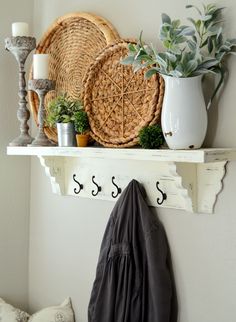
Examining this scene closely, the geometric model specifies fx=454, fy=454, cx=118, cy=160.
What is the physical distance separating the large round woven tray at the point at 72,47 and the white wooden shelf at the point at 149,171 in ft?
0.50

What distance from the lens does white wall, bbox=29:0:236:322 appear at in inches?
49.5

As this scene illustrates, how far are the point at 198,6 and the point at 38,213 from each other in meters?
1.07

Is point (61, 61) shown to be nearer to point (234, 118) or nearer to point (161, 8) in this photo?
point (161, 8)

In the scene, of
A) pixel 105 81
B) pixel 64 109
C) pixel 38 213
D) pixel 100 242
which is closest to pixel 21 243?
pixel 38 213

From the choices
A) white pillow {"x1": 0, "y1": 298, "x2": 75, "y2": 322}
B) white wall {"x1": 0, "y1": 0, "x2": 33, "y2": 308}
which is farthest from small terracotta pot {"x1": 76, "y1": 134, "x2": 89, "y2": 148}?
white pillow {"x1": 0, "y1": 298, "x2": 75, "y2": 322}

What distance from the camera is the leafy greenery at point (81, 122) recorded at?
1516mm

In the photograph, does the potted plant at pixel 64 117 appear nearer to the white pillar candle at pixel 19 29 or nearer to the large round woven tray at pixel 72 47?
the large round woven tray at pixel 72 47

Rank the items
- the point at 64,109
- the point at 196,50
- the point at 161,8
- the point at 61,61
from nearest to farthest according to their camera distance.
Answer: the point at 196,50 < the point at 161,8 < the point at 64,109 < the point at 61,61

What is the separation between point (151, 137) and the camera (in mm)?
1289

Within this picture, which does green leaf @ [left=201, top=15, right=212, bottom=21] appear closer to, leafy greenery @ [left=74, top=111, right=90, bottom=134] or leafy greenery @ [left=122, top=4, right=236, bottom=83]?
leafy greenery @ [left=122, top=4, right=236, bottom=83]

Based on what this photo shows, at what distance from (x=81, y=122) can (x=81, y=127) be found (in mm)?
17

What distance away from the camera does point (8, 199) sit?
190cm

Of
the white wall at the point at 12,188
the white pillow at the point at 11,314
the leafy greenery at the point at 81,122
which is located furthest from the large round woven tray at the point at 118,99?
the white pillow at the point at 11,314

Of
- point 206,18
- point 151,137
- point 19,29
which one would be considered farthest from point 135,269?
point 19,29
